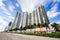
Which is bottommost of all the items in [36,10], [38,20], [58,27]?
[58,27]

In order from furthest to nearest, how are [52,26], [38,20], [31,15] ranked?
[31,15]
[38,20]
[52,26]

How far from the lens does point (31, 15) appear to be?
195500mm

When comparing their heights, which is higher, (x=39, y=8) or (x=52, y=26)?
(x=39, y=8)

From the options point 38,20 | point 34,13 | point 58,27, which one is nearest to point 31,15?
point 34,13

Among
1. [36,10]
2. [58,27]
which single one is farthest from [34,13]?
[58,27]

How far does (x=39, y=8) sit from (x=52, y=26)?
6528 centimetres

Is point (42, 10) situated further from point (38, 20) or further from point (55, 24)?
point (55, 24)

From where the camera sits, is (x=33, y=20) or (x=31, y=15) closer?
(x=33, y=20)

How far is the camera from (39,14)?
595 feet

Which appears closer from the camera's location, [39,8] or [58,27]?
[58,27]

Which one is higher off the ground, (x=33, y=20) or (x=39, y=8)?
(x=39, y=8)

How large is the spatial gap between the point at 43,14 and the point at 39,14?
584cm

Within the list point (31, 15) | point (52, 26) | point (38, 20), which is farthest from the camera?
point (31, 15)

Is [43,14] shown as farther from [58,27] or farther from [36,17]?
[58,27]
